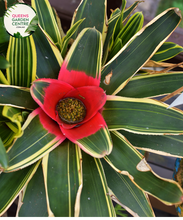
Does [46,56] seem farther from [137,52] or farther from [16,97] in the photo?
[137,52]

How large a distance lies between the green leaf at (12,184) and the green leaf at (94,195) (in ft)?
0.48

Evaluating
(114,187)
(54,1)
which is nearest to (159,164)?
(114,187)

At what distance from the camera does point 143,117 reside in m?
0.44

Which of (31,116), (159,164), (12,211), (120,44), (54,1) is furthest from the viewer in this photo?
(159,164)

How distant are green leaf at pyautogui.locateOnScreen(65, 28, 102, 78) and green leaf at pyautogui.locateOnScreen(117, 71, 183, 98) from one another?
144 mm

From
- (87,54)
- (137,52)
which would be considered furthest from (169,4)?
(87,54)

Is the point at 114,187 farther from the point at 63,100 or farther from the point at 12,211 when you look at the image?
the point at 12,211

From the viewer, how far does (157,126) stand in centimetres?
43

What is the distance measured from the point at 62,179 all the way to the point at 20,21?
0.40 meters

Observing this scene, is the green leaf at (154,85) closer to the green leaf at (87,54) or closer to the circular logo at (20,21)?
the green leaf at (87,54)

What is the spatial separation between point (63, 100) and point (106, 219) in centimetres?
34

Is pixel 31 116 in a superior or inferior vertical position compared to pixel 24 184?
superior

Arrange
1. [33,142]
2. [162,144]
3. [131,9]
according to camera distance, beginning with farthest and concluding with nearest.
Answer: [131,9], [162,144], [33,142]

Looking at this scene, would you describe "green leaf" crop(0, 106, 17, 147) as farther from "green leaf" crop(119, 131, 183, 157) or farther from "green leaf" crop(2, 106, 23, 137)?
"green leaf" crop(119, 131, 183, 157)
